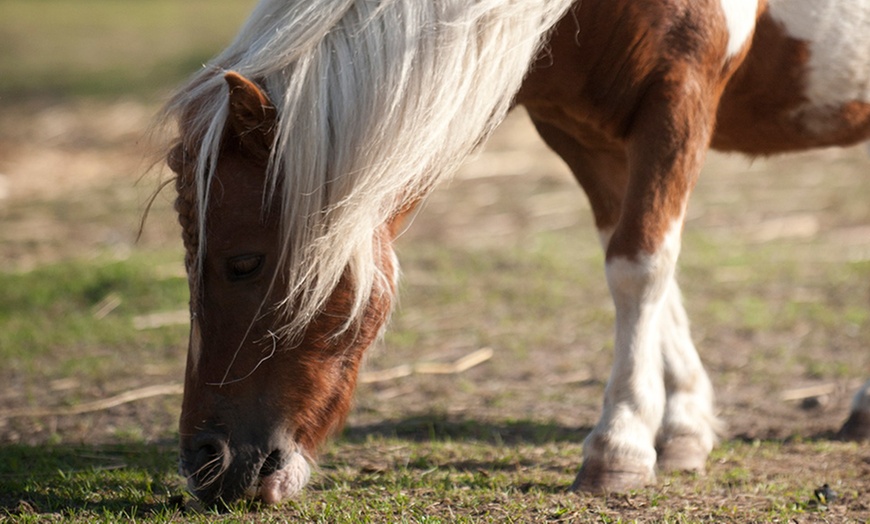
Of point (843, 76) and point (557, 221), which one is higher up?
point (843, 76)

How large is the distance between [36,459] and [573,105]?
2119mm

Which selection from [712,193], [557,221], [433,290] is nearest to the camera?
[433,290]

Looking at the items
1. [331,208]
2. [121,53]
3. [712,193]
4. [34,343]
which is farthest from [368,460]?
[121,53]

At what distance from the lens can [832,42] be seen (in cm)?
314

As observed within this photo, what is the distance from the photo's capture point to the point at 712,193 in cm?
830

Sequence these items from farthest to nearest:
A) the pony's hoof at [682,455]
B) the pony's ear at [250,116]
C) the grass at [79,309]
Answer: the grass at [79,309], the pony's hoof at [682,455], the pony's ear at [250,116]

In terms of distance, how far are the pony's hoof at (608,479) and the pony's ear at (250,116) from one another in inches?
50.9

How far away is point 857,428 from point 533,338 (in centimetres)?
181

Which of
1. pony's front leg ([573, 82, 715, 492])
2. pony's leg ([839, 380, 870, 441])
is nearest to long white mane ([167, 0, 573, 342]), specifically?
pony's front leg ([573, 82, 715, 492])

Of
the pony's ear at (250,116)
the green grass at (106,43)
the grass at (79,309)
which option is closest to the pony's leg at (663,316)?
the pony's ear at (250,116)

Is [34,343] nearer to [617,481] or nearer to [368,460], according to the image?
[368,460]

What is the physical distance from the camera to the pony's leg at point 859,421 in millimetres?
3561

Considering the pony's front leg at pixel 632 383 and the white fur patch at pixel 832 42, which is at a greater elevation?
the white fur patch at pixel 832 42

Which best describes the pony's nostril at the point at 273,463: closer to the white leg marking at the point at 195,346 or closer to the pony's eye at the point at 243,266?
the white leg marking at the point at 195,346
